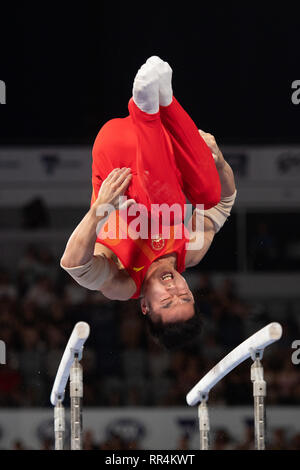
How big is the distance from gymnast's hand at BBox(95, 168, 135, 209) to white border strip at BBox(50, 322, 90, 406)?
2.20ft

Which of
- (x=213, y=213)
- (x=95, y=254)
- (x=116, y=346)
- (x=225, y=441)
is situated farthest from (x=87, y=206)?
(x=95, y=254)

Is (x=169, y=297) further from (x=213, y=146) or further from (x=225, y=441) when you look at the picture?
(x=225, y=441)

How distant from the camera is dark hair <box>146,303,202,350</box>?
4.33m

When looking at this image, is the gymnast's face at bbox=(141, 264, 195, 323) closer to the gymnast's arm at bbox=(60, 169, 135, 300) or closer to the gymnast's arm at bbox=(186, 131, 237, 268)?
the gymnast's arm at bbox=(60, 169, 135, 300)

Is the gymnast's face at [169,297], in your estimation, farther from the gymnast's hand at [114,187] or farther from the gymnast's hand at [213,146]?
the gymnast's hand at [213,146]

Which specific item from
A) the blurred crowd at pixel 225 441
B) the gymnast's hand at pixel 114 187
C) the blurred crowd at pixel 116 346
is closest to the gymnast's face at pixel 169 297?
the gymnast's hand at pixel 114 187

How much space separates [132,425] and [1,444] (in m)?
1.23

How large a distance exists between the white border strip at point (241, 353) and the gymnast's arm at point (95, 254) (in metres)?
0.69

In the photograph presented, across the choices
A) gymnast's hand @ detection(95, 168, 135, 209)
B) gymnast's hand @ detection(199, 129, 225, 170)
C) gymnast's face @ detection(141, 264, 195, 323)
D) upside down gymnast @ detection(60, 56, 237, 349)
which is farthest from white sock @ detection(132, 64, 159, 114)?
gymnast's face @ detection(141, 264, 195, 323)

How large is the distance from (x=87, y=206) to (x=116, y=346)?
1.51 meters

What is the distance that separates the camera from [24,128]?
802 centimetres

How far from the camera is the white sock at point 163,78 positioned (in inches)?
160
